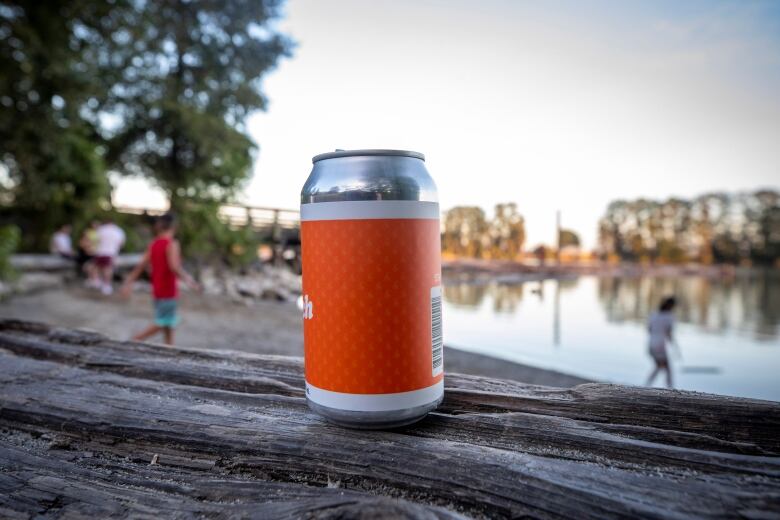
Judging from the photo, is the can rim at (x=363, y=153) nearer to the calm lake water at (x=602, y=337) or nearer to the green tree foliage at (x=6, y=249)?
the calm lake water at (x=602, y=337)

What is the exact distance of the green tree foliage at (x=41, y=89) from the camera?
368 inches

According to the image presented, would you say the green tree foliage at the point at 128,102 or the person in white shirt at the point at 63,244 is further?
the person in white shirt at the point at 63,244

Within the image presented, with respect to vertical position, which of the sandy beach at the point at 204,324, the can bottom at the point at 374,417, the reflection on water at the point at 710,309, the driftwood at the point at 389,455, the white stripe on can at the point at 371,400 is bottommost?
the reflection on water at the point at 710,309

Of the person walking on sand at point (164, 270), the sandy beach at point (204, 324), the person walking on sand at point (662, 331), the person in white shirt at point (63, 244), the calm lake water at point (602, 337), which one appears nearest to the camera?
the person walking on sand at point (164, 270)

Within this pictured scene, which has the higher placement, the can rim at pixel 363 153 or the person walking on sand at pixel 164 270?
the can rim at pixel 363 153

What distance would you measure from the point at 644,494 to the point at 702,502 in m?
0.08

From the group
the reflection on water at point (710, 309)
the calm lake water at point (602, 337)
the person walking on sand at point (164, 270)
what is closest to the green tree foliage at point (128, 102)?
the person walking on sand at point (164, 270)

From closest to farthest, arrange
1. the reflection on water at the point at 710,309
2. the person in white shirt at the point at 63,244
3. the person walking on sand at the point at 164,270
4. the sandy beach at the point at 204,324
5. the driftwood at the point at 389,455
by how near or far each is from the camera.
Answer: the driftwood at the point at 389,455
the person walking on sand at the point at 164,270
the sandy beach at the point at 204,324
the person in white shirt at the point at 63,244
the reflection on water at the point at 710,309

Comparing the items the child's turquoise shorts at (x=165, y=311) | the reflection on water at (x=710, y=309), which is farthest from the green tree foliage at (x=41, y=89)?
the reflection on water at (x=710, y=309)

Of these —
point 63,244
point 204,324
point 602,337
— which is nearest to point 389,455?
point 204,324

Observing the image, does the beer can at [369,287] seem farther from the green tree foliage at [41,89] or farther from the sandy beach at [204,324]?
the green tree foliage at [41,89]

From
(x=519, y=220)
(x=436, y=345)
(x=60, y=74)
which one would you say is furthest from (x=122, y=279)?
(x=436, y=345)

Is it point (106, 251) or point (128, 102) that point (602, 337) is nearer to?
point (106, 251)

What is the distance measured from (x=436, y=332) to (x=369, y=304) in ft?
0.66
